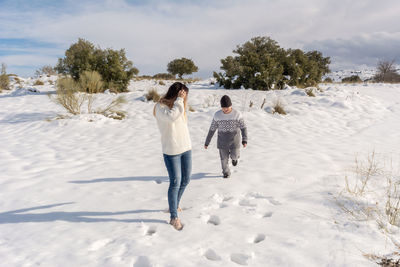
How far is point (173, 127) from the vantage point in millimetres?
2922

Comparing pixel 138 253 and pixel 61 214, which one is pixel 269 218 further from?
pixel 61 214

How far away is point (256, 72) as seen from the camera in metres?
15.9

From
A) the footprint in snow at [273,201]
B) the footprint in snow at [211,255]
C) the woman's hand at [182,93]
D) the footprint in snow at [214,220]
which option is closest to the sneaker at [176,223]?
the footprint in snow at [214,220]

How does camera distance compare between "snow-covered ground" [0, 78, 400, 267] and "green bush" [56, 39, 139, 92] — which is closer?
"snow-covered ground" [0, 78, 400, 267]

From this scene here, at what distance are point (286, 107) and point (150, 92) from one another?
6.50 m

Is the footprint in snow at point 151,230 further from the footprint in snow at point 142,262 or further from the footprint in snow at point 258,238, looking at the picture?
the footprint in snow at point 258,238

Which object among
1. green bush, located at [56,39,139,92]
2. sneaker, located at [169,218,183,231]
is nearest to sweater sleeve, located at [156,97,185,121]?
sneaker, located at [169,218,183,231]

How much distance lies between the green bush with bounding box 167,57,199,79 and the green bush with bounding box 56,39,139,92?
1835 centimetres

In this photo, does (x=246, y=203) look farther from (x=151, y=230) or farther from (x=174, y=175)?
(x=151, y=230)

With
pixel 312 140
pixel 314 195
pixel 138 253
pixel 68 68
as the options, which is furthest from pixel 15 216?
pixel 68 68

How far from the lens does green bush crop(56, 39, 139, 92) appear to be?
1494cm

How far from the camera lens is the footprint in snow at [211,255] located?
7.77 ft

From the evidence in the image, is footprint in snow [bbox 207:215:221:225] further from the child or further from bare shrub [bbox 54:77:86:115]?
bare shrub [bbox 54:77:86:115]

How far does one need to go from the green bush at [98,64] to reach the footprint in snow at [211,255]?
13778 millimetres
